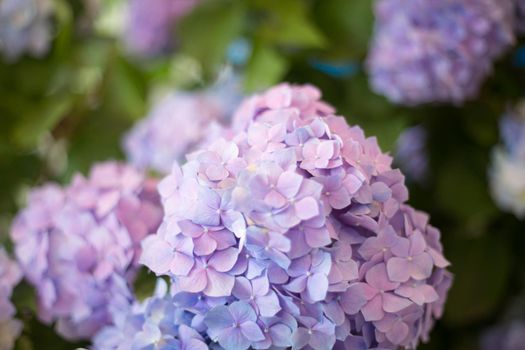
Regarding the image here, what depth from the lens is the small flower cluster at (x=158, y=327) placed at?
0.39 meters

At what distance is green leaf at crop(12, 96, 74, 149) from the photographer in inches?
28.2

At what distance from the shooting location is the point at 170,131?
2.37 feet

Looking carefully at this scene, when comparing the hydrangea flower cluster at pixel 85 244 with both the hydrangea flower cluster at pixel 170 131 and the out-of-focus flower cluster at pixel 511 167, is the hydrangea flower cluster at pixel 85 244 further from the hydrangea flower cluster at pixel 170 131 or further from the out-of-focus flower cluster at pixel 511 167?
the out-of-focus flower cluster at pixel 511 167

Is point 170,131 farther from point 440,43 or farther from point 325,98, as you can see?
point 440,43

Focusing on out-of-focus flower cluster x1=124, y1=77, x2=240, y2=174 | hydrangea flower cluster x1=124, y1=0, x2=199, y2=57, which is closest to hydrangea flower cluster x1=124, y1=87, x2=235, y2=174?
out-of-focus flower cluster x1=124, y1=77, x2=240, y2=174

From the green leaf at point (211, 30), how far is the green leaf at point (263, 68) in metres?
0.04

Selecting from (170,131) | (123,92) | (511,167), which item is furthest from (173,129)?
(511,167)

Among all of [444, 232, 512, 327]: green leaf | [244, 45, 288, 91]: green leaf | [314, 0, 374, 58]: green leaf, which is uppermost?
[314, 0, 374, 58]: green leaf

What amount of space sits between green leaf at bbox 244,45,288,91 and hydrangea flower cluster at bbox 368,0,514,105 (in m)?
0.10

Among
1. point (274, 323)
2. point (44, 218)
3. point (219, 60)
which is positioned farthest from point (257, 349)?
point (219, 60)

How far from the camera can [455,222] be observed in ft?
2.58

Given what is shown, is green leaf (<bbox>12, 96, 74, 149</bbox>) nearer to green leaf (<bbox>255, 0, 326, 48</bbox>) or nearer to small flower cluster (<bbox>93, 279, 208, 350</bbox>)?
green leaf (<bbox>255, 0, 326, 48</bbox>)

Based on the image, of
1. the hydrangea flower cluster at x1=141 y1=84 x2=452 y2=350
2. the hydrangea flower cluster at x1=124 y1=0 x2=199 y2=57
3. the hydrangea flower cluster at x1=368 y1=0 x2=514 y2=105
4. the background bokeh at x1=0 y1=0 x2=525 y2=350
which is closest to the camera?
the hydrangea flower cluster at x1=141 y1=84 x2=452 y2=350

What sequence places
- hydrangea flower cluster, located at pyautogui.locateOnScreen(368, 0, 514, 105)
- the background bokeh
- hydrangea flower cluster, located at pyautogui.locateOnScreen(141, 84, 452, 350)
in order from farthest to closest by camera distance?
the background bokeh → hydrangea flower cluster, located at pyautogui.locateOnScreen(368, 0, 514, 105) → hydrangea flower cluster, located at pyautogui.locateOnScreen(141, 84, 452, 350)
